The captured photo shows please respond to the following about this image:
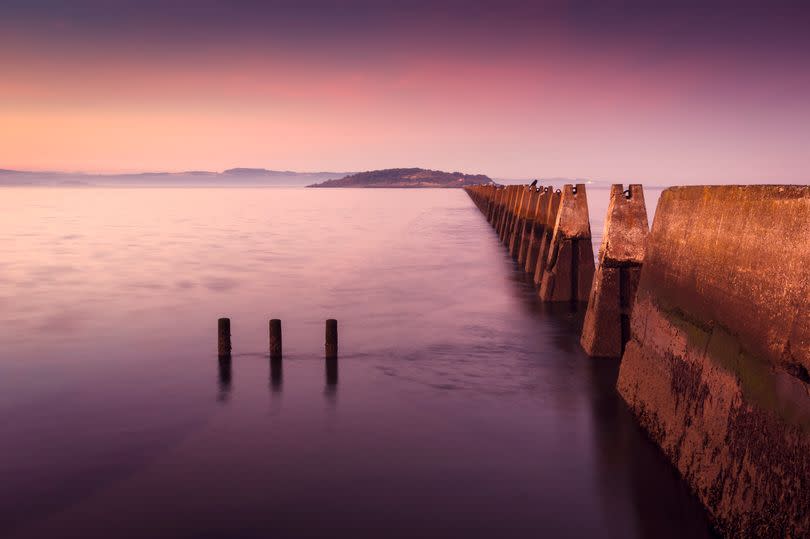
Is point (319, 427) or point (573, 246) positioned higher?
point (573, 246)

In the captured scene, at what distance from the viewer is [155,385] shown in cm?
946

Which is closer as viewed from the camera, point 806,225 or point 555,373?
point 806,225

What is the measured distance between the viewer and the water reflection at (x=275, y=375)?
29.9ft

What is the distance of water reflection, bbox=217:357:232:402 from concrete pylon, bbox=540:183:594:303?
21.9 feet

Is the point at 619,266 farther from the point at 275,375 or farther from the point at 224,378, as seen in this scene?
the point at 224,378

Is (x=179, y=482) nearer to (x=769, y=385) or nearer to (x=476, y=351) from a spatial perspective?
(x=769, y=385)

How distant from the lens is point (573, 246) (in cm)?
1361

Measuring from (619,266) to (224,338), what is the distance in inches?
216

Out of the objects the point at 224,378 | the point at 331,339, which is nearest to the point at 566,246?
the point at 331,339

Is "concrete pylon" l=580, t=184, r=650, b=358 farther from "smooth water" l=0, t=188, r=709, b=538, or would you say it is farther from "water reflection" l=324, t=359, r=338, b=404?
"water reflection" l=324, t=359, r=338, b=404

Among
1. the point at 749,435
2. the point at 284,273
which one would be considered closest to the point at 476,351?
the point at 749,435

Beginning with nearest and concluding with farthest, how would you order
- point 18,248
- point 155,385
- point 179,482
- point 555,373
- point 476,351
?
1. point 179,482
2. point 155,385
3. point 555,373
4. point 476,351
5. point 18,248

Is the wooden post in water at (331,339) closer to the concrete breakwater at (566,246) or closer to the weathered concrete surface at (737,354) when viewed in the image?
the weathered concrete surface at (737,354)

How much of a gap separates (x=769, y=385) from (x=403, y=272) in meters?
19.4
